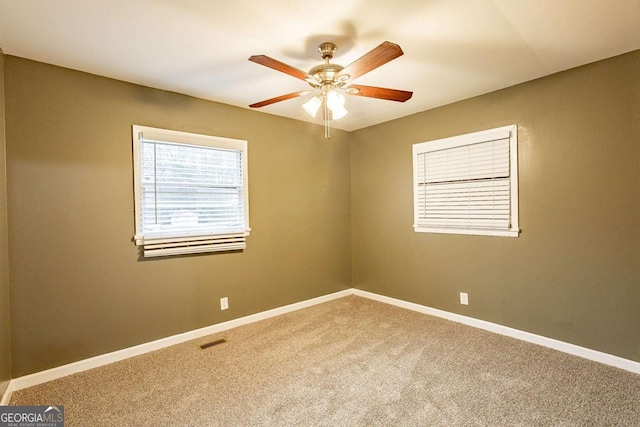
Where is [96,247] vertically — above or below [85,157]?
below

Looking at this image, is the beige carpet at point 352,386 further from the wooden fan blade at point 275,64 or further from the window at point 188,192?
the wooden fan blade at point 275,64

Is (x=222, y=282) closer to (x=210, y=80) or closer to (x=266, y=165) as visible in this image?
(x=266, y=165)

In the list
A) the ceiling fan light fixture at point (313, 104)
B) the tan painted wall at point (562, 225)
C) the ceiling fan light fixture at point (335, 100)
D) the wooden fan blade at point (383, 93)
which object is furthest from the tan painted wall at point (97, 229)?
the tan painted wall at point (562, 225)

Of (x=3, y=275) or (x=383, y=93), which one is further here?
(x=383, y=93)

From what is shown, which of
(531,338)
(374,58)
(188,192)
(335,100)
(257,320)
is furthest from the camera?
(257,320)

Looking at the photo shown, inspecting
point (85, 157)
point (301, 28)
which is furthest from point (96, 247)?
point (301, 28)

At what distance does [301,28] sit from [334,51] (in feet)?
1.08

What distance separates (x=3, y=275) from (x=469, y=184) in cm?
406

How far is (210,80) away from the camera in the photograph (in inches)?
109

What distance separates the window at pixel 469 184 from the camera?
3.03 meters

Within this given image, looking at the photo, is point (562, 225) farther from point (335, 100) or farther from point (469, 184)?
point (335, 100)

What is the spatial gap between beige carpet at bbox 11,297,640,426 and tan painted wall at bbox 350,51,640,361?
0.37 m

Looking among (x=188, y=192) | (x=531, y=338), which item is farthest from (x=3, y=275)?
(x=531, y=338)

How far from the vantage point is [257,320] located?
3.57 metres
